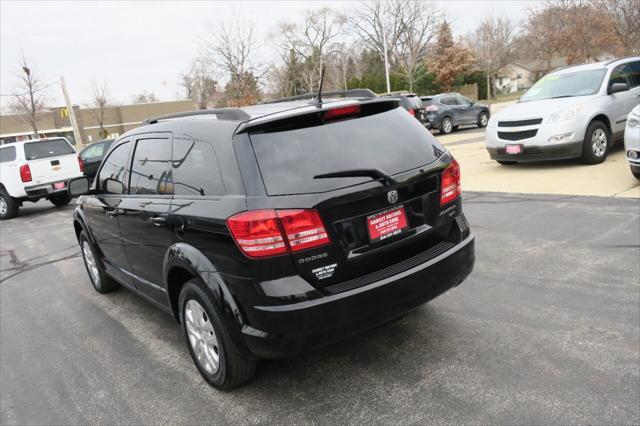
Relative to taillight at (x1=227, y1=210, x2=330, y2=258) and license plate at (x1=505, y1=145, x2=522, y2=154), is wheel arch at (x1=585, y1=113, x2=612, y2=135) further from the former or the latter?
taillight at (x1=227, y1=210, x2=330, y2=258)

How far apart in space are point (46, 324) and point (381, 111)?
375 centimetres

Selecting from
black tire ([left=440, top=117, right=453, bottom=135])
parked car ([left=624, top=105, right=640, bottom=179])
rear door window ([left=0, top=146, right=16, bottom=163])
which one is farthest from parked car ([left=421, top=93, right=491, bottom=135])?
rear door window ([left=0, top=146, right=16, bottom=163])

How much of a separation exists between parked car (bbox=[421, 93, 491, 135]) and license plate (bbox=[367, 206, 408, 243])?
1784cm

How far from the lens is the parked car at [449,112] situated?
65.2 feet

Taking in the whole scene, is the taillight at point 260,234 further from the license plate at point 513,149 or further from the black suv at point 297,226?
the license plate at point 513,149

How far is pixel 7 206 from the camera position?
41.0ft

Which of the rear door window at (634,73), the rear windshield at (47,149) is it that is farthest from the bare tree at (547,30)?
the rear windshield at (47,149)

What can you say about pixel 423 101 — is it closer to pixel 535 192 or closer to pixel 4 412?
pixel 535 192

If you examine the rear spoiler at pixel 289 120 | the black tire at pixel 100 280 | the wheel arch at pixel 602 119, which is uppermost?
the rear spoiler at pixel 289 120

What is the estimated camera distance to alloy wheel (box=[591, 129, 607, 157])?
8.67 meters

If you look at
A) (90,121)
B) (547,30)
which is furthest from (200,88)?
(547,30)

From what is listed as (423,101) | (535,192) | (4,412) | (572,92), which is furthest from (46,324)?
(423,101)

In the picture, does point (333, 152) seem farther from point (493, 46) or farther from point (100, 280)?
point (493, 46)

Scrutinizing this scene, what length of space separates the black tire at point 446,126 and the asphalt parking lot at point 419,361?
15324 millimetres
